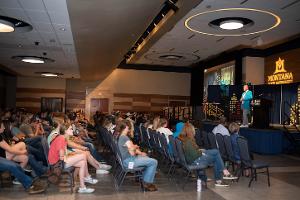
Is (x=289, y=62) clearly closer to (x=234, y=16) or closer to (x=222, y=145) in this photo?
(x=234, y=16)

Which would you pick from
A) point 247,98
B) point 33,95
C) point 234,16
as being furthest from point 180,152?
point 33,95

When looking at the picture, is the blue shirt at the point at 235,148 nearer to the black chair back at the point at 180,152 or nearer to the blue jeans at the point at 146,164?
the black chair back at the point at 180,152

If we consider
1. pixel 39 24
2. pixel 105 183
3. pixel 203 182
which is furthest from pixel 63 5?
pixel 203 182

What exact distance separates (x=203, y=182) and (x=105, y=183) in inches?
69.3

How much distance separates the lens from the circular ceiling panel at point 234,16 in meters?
8.61

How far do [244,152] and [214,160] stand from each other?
55cm

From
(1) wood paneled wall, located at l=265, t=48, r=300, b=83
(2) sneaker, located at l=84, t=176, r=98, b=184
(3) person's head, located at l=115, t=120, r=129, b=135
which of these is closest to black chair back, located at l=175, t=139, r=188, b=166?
(3) person's head, located at l=115, t=120, r=129, b=135

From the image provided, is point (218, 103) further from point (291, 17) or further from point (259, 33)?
point (291, 17)

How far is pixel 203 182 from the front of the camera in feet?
18.4

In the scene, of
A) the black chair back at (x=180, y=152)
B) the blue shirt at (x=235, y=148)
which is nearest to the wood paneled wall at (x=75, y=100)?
the blue shirt at (x=235, y=148)

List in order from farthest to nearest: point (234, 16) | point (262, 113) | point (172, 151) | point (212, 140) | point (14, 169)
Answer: point (262, 113) → point (234, 16) → point (212, 140) → point (172, 151) → point (14, 169)

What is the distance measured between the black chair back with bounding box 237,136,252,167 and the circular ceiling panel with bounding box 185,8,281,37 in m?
4.31

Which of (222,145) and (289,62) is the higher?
(289,62)

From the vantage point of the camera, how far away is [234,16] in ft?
29.7
